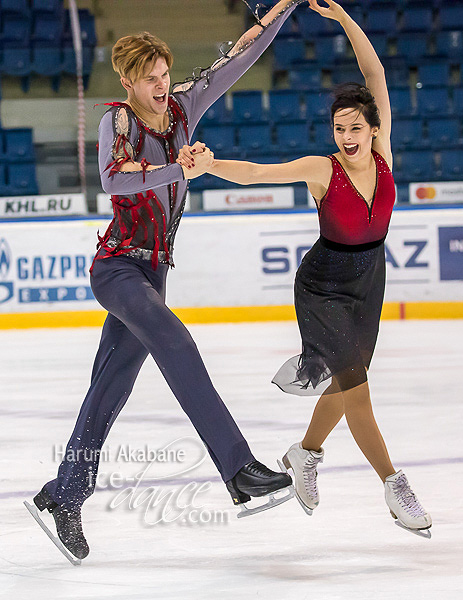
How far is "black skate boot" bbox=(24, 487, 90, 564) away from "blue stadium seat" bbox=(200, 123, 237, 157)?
906 cm

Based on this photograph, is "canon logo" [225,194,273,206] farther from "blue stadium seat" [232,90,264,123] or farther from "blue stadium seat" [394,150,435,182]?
"blue stadium seat" [232,90,264,123]

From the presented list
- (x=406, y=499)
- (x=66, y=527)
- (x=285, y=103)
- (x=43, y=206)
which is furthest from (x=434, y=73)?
(x=66, y=527)

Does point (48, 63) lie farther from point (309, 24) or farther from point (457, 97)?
point (457, 97)

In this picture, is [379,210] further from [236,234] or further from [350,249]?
[236,234]

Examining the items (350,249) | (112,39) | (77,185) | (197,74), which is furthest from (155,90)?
(112,39)

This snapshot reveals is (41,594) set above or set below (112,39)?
below

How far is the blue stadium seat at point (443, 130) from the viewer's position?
11453mm

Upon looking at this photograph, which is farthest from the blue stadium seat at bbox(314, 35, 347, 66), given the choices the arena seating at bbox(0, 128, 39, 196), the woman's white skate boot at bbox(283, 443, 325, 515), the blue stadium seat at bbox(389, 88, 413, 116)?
the woman's white skate boot at bbox(283, 443, 325, 515)

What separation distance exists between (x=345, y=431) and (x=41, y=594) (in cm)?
219

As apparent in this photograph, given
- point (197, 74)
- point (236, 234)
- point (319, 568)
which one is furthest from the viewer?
point (236, 234)

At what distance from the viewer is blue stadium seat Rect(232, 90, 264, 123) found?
11.7 meters

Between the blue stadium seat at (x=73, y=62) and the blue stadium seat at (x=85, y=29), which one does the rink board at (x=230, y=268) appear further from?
the blue stadium seat at (x=85, y=29)

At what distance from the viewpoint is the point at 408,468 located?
11.4 feet

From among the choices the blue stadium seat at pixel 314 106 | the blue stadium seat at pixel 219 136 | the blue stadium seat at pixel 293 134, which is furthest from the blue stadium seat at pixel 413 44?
the blue stadium seat at pixel 219 136
